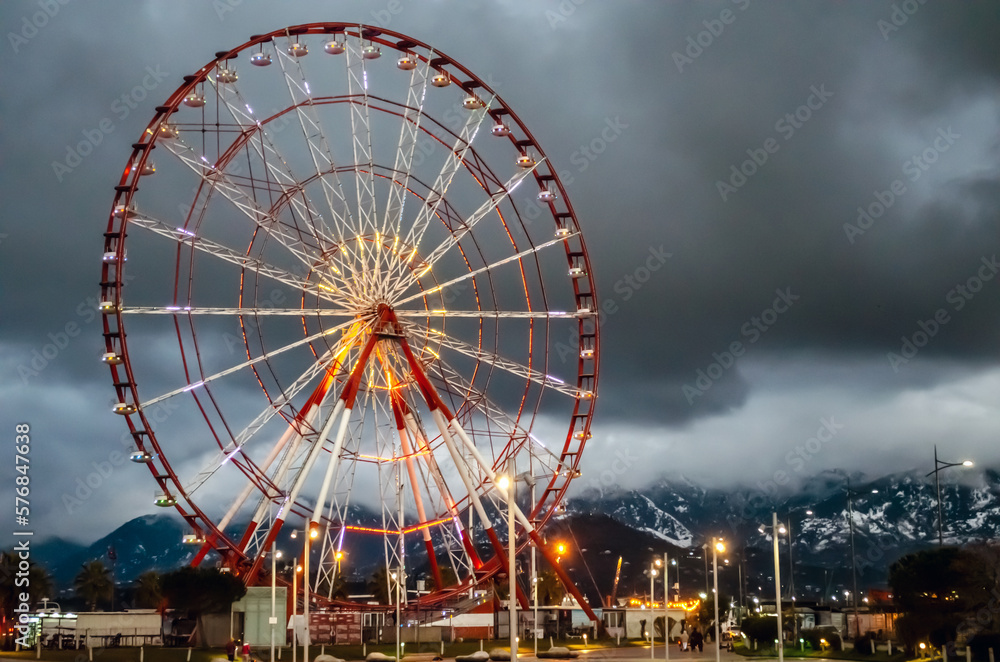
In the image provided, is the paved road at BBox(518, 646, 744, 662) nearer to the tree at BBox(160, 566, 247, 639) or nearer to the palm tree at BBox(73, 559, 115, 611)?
the tree at BBox(160, 566, 247, 639)

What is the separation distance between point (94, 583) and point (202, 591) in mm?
74687

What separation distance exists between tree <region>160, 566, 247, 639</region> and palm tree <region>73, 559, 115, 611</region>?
7240cm

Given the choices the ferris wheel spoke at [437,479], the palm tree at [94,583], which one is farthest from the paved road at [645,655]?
the palm tree at [94,583]

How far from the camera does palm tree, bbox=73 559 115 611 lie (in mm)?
128625

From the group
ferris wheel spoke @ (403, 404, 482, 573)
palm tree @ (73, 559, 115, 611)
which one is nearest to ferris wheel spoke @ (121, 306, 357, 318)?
ferris wheel spoke @ (403, 404, 482, 573)

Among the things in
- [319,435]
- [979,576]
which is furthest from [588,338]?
[979,576]

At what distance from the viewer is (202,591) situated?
198 feet

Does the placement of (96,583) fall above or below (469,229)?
below

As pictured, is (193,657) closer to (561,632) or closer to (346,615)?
(346,615)

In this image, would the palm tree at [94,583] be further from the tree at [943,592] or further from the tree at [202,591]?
the tree at [943,592]

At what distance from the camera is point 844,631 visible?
8756 cm

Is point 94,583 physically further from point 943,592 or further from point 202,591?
point 943,592

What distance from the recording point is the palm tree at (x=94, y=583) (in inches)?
5064

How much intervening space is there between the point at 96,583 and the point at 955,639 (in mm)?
96150
